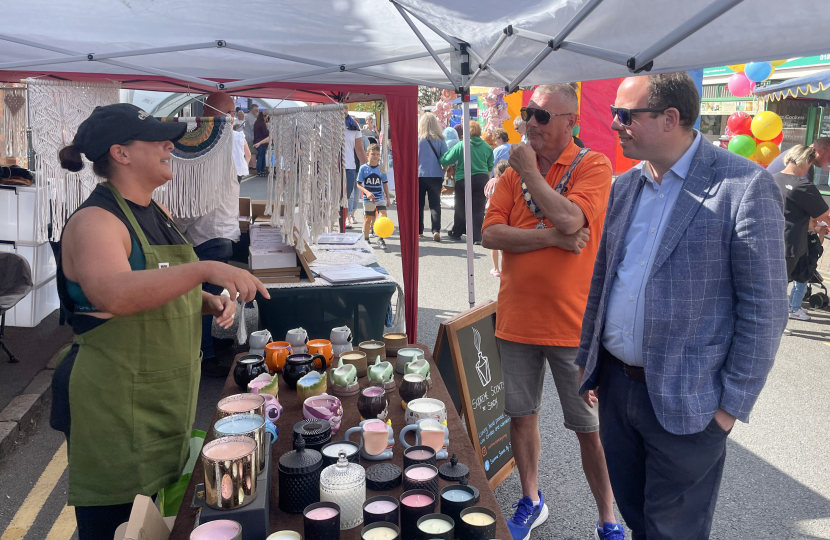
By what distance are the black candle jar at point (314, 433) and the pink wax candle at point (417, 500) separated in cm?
41

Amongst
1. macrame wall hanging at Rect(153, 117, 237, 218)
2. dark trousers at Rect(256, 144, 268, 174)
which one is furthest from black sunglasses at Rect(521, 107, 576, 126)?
dark trousers at Rect(256, 144, 268, 174)

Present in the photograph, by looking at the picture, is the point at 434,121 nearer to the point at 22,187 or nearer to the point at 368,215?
the point at 368,215

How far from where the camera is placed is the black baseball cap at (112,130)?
1.83 metres

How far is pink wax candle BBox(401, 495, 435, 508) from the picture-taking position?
1.48 m

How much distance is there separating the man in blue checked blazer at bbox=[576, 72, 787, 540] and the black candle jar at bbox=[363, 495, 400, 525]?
2.73 ft

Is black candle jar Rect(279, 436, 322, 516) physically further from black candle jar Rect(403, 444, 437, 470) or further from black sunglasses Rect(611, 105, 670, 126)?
black sunglasses Rect(611, 105, 670, 126)

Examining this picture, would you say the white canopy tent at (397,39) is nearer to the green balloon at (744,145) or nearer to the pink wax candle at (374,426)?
the pink wax candle at (374,426)

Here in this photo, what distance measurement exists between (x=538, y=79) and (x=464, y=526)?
276 cm

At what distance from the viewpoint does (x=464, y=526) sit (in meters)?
1.43

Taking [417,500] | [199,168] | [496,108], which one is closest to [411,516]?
[417,500]

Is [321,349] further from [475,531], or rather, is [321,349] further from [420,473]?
[475,531]

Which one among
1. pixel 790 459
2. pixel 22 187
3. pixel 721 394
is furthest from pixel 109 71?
pixel 790 459

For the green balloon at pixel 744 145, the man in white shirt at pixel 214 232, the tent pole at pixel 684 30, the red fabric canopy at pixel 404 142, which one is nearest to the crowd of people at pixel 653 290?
the tent pole at pixel 684 30

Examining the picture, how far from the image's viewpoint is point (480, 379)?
3.05 m
